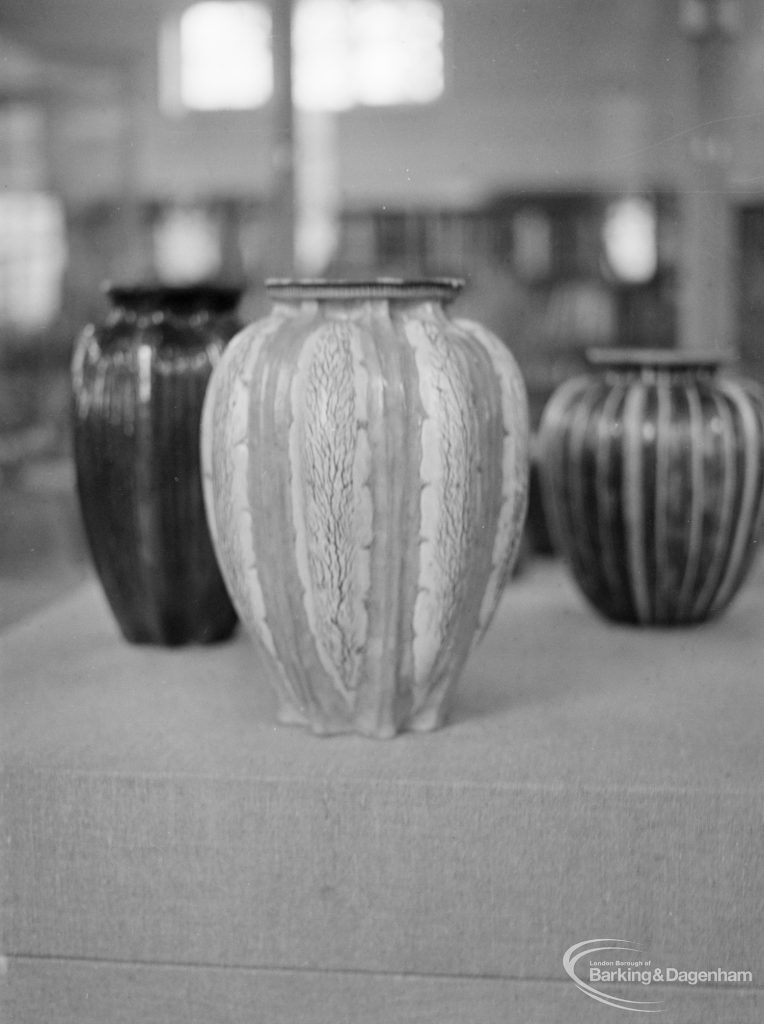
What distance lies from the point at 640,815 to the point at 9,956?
1.66ft

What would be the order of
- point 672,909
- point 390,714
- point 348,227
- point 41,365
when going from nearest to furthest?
point 672,909
point 390,714
point 41,365
point 348,227

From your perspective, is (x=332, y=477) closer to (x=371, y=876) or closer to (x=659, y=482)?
(x=371, y=876)

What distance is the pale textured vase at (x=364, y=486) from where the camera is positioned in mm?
1000

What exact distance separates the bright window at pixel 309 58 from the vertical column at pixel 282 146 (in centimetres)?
7

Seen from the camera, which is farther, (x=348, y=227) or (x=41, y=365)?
(x=348, y=227)

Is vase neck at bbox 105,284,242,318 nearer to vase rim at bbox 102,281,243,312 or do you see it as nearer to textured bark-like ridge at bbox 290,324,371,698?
vase rim at bbox 102,281,243,312

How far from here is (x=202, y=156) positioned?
321 cm

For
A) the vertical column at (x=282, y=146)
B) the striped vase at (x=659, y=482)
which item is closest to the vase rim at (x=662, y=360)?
the striped vase at (x=659, y=482)

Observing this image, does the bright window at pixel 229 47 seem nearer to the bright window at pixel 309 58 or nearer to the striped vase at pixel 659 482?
the bright window at pixel 309 58

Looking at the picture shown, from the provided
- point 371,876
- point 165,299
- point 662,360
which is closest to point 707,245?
point 662,360

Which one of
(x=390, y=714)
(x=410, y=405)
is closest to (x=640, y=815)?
(x=390, y=714)

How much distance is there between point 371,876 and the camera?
98 cm

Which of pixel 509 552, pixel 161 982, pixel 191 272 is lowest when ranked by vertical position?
pixel 161 982

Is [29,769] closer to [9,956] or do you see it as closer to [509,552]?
[9,956]
